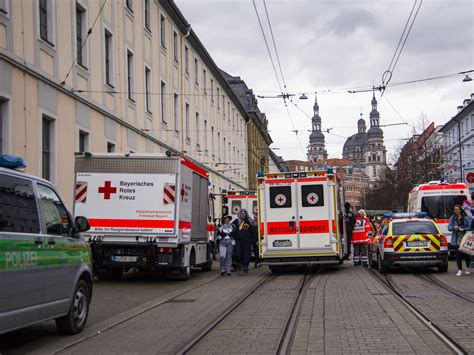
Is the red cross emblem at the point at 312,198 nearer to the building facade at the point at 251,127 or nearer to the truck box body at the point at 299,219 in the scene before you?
the truck box body at the point at 299,219

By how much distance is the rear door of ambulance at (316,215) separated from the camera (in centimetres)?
1762

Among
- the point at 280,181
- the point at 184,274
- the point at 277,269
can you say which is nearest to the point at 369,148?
the point at 277,269

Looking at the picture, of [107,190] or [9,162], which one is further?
[107,190]

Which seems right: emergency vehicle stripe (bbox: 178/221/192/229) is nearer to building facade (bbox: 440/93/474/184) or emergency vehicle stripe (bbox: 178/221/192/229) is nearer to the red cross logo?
the red cross logo

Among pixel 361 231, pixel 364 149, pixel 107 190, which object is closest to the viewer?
pixel 107 190

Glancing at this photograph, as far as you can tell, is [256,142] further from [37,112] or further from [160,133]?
[37,112]

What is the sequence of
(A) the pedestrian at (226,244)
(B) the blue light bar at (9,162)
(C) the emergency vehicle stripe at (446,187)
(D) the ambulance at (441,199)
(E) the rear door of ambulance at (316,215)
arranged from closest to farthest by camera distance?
1. (B) the blue light bar at (9,162)
2. (E) the rear door of ambulance at (316,215)
3. (A) the pedestrian at (226,244)
4. (D) the ambulance at (441,199)
5. (C) the emergency vehicle stripe at (446,187)

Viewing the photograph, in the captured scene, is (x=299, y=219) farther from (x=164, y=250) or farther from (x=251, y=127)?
(x=251, y=127)

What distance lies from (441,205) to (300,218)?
9.03 m

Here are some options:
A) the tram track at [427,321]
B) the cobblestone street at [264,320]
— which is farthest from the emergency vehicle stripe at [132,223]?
the tram track at [427,321]

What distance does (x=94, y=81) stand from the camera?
2175 cm

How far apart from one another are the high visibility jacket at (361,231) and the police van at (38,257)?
42.1ft

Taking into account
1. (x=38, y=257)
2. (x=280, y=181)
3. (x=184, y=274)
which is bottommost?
(x=184, y=274)

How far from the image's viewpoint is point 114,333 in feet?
28.3
